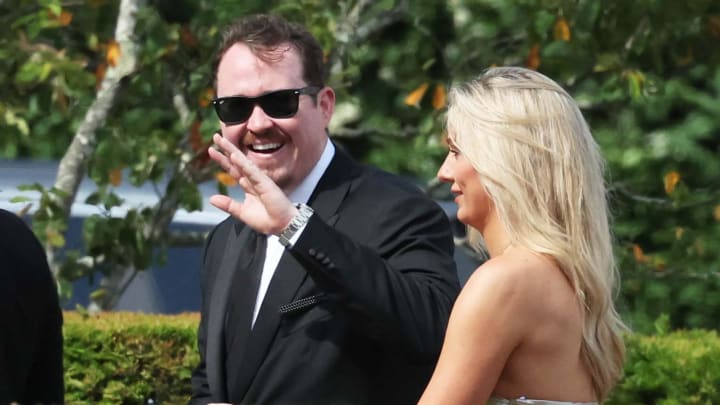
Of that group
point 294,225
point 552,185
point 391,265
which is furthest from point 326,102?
point 552,185

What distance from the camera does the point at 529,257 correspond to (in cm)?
276

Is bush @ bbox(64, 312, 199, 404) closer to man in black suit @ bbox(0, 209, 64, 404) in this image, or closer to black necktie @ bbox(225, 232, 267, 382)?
black necktie @ bbox(225, 232, 267, 382)

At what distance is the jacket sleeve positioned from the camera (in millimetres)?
3172

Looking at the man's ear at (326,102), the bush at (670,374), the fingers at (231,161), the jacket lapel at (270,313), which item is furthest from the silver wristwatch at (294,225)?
the bush at (670,374)

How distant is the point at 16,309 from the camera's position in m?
2.98

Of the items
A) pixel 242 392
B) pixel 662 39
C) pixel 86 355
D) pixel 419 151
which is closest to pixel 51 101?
pixel 86 355

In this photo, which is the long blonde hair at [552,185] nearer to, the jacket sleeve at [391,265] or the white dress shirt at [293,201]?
the jacket sleeve at [391,265]

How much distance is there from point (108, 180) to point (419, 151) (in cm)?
184

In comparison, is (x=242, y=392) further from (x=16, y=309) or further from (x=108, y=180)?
(x=108, y=180)

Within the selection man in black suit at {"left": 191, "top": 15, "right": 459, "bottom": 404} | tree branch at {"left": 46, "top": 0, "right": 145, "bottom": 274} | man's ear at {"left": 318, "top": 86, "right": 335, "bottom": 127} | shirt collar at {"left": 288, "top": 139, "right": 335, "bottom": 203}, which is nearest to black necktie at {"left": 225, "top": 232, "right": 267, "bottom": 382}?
Answer: man in black suit at {"left": 191, "top": 15, "right": 459, "bottom": 404}

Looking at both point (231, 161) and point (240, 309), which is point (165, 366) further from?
point (231, 161)

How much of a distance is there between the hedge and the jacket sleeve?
2.53 metres

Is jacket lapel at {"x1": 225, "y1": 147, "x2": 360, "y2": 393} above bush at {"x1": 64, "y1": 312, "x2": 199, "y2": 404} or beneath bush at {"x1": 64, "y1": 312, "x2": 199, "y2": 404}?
above

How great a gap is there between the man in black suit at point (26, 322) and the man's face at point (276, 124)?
73cm
